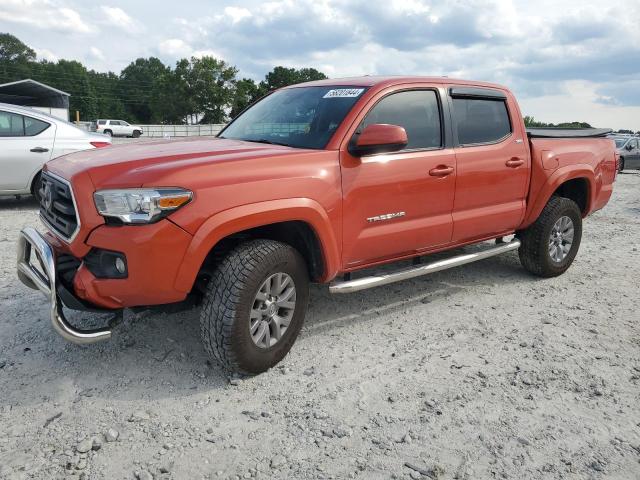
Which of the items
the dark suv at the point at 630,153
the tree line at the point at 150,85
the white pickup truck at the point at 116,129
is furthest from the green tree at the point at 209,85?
the dark suv at the point at 630,153

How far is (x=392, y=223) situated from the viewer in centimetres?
390

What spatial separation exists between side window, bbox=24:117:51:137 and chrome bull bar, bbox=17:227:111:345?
506 centimetres

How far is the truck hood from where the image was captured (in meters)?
2.89

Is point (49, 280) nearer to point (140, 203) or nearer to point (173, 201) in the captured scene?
point (140, 203)

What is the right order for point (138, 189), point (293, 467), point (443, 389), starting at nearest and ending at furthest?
point (293, 467), point (138, 189), point (443, 389)

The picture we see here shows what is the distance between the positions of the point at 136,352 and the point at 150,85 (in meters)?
110

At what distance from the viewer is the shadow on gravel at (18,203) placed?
830 centimetres

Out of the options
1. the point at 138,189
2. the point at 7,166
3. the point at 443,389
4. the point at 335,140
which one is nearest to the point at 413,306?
the point at 443,389

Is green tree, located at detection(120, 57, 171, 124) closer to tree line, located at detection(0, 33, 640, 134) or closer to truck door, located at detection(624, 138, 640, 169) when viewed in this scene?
tree line, located at detection(0, 33, 640, 134)

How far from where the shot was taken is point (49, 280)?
3014 millimetres

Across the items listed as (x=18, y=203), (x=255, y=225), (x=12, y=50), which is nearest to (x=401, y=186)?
(x=255, y=225)

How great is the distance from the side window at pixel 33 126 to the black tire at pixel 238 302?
6.04 metres

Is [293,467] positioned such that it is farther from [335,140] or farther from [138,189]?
[335,140]

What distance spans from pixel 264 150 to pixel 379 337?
162cm
